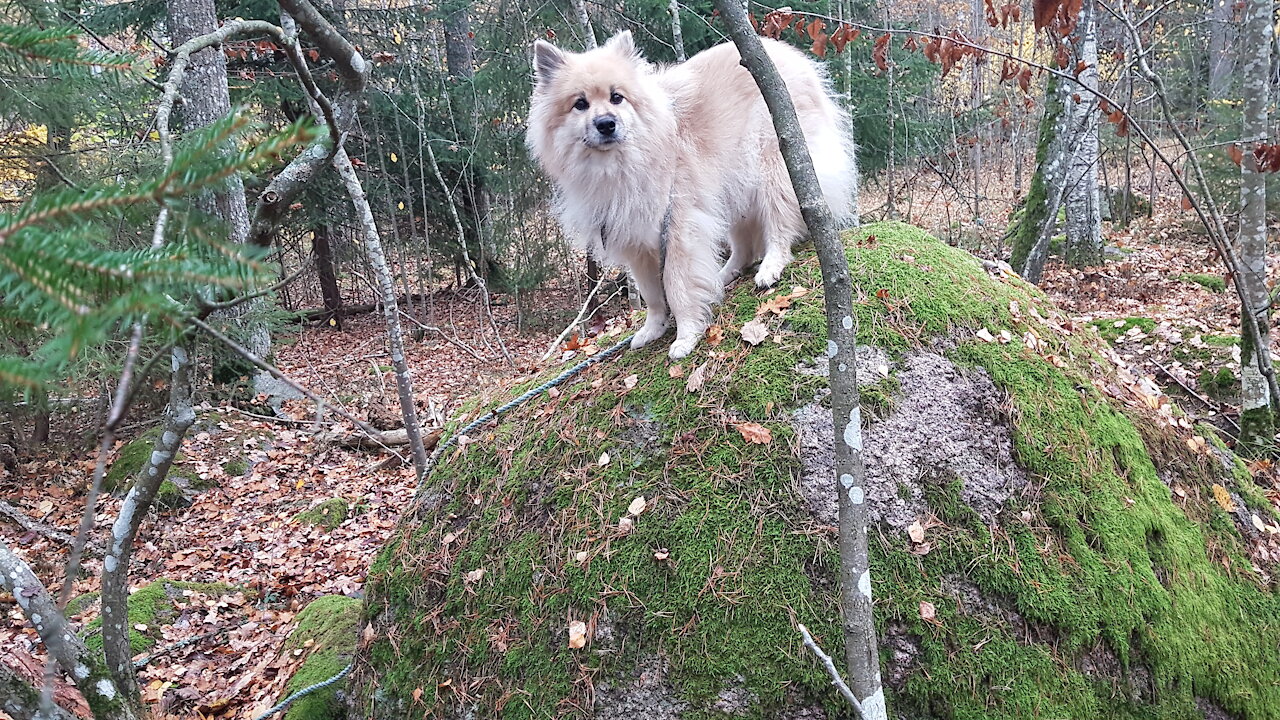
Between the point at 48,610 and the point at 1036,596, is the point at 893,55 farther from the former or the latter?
the point at 48,610

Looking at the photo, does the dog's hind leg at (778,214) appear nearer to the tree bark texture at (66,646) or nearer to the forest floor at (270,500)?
the forest floor at (270,500)

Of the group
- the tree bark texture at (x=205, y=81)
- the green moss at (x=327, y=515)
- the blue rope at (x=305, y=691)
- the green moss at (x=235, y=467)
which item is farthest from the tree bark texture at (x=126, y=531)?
the tree bark texture at (x=205, y=81)

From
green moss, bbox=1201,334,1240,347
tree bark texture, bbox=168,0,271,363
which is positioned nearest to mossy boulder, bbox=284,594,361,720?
tree bark texture, bbox=168,0,271,363

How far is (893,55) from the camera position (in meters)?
11.3

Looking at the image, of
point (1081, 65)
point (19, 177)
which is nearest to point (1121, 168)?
point (1081, 65)

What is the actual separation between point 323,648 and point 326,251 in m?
12.2

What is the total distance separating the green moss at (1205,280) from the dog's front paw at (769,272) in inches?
327

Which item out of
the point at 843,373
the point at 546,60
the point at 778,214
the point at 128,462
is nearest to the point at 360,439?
the point at 128,462

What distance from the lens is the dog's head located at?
3.58m

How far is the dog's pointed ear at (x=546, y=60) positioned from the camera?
3715mm

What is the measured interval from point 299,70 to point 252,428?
714 cm

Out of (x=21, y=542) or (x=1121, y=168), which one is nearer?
(x=21, y=542)

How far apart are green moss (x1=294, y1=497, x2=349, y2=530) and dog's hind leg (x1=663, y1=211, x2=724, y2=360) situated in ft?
15.0

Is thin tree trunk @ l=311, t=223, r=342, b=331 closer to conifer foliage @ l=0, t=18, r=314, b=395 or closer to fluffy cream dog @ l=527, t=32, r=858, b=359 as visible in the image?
fluffy cream dog @ l=527, t=32, r=858, b=359
